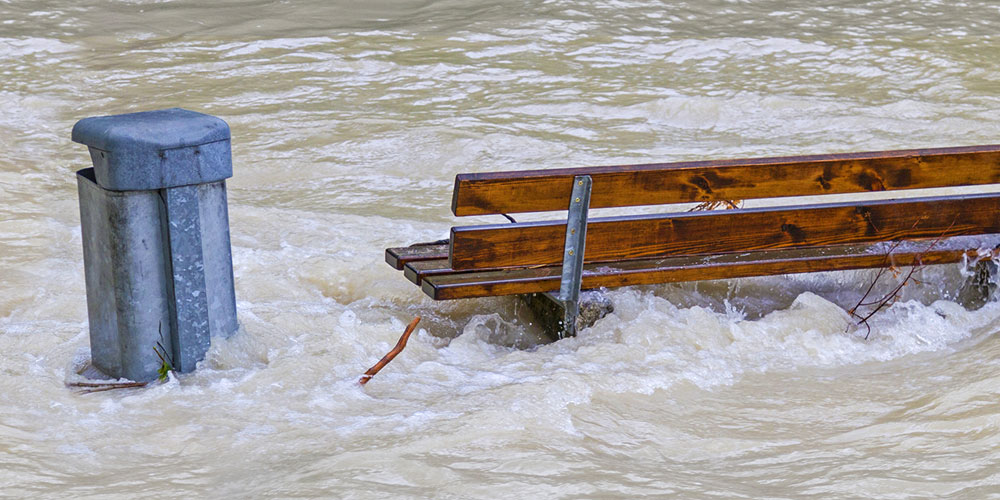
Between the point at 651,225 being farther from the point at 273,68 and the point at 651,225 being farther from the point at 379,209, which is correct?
the point at 273,68

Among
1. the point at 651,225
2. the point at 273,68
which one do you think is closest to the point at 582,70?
the point at 273,68

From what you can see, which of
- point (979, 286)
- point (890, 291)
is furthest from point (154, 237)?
point (979, 286)

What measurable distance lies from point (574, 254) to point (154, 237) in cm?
178

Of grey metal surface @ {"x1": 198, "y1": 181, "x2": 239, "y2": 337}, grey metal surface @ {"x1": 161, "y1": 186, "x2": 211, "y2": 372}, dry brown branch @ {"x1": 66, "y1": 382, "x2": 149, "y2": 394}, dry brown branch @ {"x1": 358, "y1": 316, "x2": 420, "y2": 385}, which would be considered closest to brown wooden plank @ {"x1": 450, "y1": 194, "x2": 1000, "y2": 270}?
dry brown branch @ {"x1": 358, "y1": 316, "x2": 420, "y2": 385}

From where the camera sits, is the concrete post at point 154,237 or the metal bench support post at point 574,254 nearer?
the concrete post at point 154,237

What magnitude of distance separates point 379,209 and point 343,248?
109cm

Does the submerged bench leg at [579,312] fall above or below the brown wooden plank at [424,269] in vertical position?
below

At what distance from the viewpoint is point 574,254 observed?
468 cm

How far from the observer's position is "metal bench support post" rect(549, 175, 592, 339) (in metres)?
4.41

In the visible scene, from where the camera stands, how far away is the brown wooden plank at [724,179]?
169 inches

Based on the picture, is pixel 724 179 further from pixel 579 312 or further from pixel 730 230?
pixel 579 312

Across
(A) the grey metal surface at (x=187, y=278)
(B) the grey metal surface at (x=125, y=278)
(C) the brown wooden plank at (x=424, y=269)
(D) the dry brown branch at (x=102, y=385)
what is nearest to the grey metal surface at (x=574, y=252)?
(C) the brown wooden plank at (x=424, y=269)

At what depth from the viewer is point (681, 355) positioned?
4.65 m

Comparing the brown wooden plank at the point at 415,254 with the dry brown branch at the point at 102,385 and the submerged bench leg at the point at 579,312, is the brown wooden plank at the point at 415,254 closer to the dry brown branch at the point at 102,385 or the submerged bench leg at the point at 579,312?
the submerged bench leg at the point at 579,312
